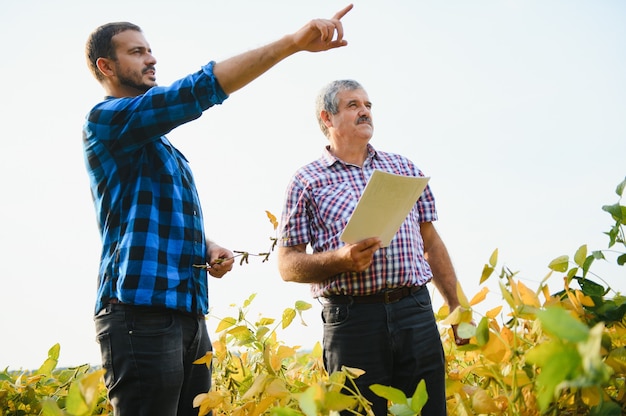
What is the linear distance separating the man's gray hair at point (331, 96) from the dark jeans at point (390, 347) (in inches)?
36.1

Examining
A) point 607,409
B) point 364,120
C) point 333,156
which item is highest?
point 364,120

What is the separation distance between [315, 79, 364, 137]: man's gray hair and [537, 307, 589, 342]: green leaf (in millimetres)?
2035

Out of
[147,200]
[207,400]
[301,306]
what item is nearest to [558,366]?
[207,400]

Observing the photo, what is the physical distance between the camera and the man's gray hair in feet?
8.18

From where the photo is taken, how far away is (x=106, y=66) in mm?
1900

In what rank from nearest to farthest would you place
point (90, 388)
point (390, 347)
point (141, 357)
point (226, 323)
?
point (90, 388) → point (226, 323) → point (141, 357) → point (390, 347)

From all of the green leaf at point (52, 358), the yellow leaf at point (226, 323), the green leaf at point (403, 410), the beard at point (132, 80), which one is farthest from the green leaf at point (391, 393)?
the green leaf at point (52, 358)

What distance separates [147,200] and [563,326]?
1376mm

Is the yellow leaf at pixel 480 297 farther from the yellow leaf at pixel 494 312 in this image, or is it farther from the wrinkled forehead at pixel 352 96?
the wrinkled forehead at pixel 352 96

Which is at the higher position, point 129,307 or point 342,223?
point 342,223

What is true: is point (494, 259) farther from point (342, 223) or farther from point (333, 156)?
point (333, 156)

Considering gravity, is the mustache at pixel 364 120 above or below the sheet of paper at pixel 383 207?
above

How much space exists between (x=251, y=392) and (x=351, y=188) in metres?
1.35

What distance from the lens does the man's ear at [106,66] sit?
189cm
